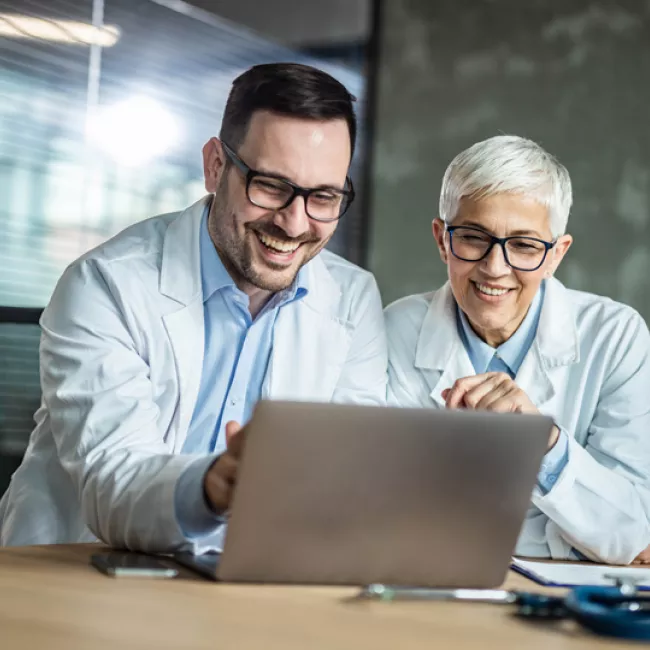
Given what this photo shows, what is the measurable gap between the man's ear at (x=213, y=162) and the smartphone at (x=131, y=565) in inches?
32.7

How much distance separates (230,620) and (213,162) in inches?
45.2

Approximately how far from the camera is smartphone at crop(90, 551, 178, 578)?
123 cm

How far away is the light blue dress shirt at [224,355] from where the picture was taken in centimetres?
190

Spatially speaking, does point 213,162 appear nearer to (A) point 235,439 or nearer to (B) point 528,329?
(B) point 528,329

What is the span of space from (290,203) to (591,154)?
259cm

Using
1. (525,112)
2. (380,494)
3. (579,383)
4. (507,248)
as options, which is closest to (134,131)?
(525,112)

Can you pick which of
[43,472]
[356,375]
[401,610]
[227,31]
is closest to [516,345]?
[356,375]

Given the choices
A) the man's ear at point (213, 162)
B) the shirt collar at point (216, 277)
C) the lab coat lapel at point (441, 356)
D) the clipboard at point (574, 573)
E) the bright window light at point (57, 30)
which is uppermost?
the bright window light at point (57, 30)

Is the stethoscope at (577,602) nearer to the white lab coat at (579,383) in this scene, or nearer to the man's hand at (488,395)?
the man's hand at (488,395)

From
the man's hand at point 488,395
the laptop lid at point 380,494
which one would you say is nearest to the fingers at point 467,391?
the man's hand at point 488,395

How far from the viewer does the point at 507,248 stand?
2004 mm

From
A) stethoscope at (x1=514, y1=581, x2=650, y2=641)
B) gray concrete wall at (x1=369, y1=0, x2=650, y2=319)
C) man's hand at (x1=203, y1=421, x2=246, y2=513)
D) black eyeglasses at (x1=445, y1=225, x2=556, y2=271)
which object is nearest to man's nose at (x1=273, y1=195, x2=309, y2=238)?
black eyeglasses at (x1=445, y1=225, x2=556, y2=271)

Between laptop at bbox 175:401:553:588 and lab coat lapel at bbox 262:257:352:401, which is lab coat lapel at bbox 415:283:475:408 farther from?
laptop at bbox 175:401:553:588

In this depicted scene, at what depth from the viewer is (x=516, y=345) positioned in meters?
2.12
